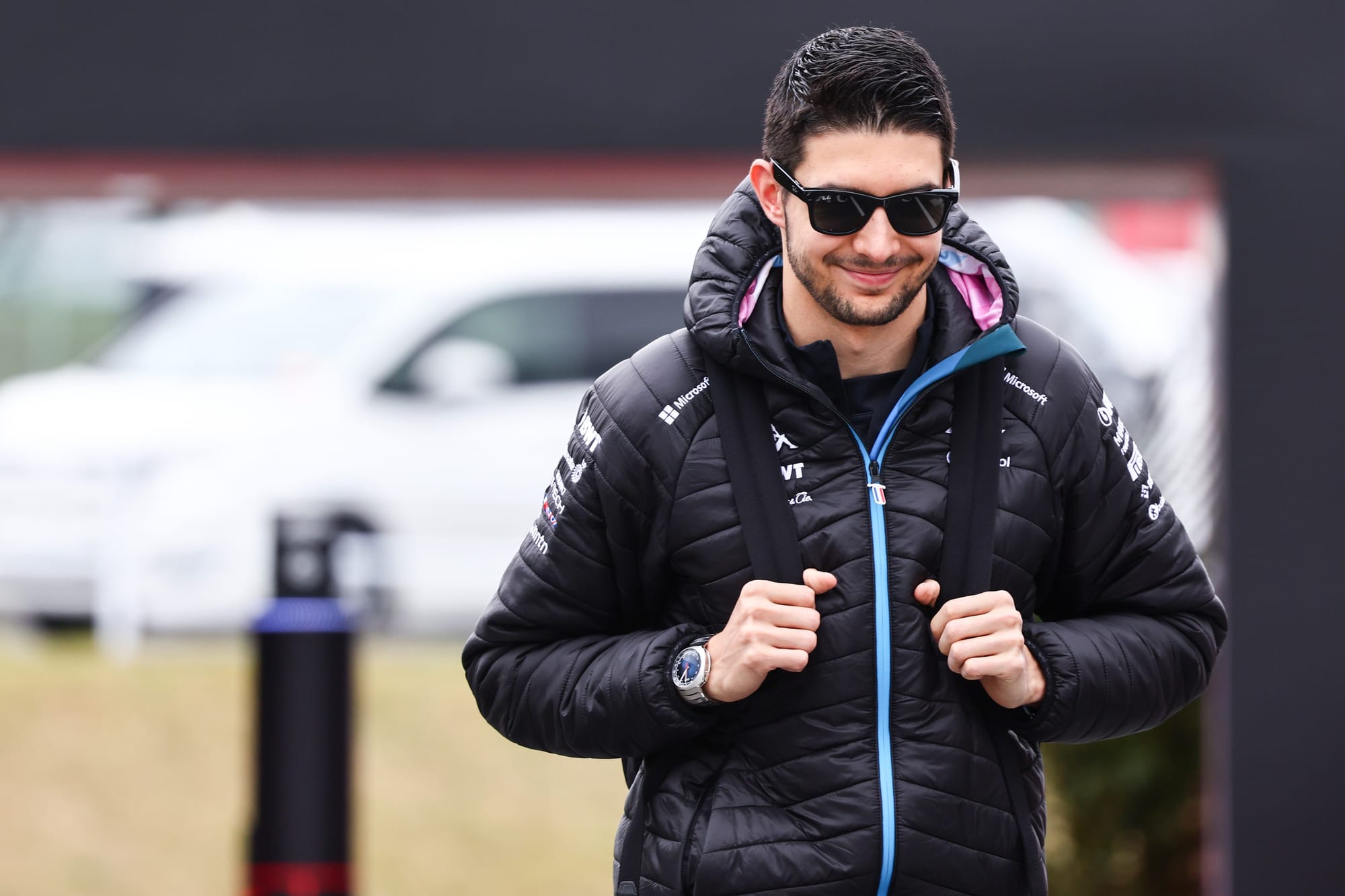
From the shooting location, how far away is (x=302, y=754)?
3.31 metres

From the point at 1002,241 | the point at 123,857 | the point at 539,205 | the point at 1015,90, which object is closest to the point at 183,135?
the point at 539,205

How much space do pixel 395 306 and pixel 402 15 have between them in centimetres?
530

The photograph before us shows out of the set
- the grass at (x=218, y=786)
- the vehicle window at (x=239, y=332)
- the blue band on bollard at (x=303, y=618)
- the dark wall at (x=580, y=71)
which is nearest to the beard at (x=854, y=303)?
the blue band on bollard at (x=303, y=618)

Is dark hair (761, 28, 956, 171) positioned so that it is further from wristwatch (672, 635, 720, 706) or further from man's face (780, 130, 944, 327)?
wristwatch (672, 635, 720, 706)

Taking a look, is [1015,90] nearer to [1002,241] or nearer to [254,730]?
[254,730]

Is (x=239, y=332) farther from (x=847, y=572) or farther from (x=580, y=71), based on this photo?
(x=847, y=572)

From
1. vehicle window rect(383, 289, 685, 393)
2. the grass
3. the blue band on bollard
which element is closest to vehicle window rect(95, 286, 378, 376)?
vehicle window rect(383, 289, 685, 393)

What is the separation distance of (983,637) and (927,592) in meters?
0.09

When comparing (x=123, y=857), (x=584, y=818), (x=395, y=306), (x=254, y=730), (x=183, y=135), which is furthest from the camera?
(x=395, y=306)

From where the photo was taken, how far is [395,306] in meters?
9.09

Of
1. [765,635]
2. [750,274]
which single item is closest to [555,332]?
[750,274]

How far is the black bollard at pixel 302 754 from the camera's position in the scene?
3293 millimetres

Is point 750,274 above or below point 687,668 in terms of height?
above

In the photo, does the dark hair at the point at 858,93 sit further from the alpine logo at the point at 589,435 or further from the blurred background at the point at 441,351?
the blurred background at the point at 441,351
